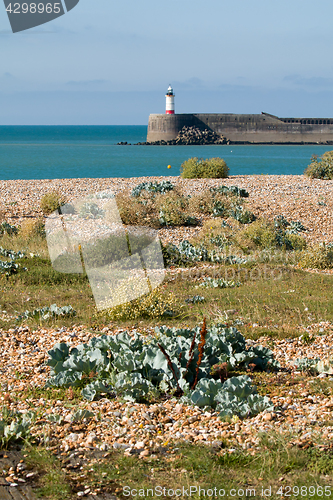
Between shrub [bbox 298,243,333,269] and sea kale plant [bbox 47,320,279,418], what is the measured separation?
631cm

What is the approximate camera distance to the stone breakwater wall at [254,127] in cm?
8294

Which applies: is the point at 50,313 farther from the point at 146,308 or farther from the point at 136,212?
the point at 136,212

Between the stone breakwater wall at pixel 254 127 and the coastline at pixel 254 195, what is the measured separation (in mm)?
64151

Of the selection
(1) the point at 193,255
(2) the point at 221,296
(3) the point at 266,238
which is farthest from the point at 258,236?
(2) the point at 221,296

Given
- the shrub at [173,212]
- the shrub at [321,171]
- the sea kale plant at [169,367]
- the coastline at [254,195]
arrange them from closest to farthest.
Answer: the sea kale plant at [169,367], the shrub at [173,212], the coastline at [254,195], the shrub at [321,171]

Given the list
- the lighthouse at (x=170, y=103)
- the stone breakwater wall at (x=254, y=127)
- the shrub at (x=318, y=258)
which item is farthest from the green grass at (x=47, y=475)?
the stone breakwater wall at (x=254, y=127)

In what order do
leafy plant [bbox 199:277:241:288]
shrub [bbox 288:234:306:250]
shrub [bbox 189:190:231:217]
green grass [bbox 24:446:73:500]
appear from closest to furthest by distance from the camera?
green grass [bbox 24:446:73:500], leafy plant [bbox 199:277:241:288], shrub [bbox 288:234:306:250], shrub [bbox 189:190:231:217]

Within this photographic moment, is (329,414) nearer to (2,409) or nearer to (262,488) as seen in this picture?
(262,488)

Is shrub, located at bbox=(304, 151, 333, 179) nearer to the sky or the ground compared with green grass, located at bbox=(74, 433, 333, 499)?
nearer to the sky

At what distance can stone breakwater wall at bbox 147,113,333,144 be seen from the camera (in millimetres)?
82938

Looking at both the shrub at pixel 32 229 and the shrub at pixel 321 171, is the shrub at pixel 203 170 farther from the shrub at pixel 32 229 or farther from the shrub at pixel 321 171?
the shrub at pixel 32 229

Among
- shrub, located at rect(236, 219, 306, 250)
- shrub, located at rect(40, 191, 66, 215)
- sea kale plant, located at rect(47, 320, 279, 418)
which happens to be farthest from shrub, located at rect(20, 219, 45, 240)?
sea kale plant, located at rect(47, 320, 279, 418)

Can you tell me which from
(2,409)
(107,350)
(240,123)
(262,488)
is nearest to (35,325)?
(107,350)

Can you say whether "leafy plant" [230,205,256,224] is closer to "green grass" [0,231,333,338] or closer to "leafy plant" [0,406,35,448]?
"green grass" [0,231,333,338]
